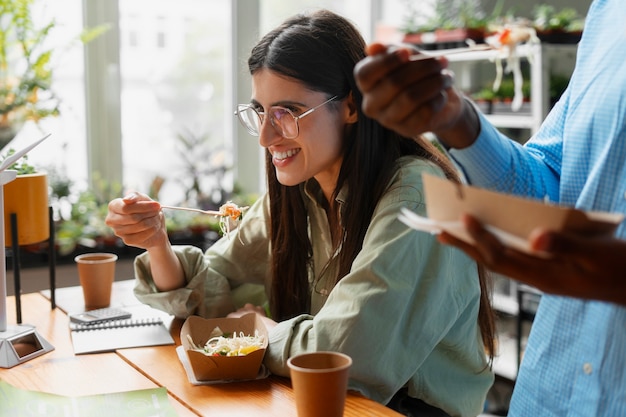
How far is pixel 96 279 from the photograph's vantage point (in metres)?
2.01

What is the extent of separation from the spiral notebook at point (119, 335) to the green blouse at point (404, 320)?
0.34 meters

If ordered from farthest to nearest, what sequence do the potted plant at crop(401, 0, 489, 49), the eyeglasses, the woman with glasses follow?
1. the potted plant at crop(401, 0, 489, 49)
2. the eyeglasses
3. the woman with glasses

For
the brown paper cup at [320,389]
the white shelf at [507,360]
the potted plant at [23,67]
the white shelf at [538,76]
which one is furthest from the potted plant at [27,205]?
the white shelf at [507,360]

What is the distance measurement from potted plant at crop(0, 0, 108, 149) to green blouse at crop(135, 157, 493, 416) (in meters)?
2.10

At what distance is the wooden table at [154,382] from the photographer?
1.35 metres

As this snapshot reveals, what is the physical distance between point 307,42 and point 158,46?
2.30 m

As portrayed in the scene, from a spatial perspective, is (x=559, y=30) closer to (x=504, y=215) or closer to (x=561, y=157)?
(x=561, y=157)

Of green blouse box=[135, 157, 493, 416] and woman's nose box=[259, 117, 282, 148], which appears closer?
green blouse box=[135, 157, 493, 416]

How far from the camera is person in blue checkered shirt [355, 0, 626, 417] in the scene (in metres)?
0.92

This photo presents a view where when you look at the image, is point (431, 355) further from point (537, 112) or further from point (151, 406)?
point (537, 112)

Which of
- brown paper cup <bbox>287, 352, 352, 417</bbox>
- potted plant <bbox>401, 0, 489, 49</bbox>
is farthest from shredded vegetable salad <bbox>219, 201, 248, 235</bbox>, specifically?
potted plant <bbox>401, 0, 489, 49</bbox>

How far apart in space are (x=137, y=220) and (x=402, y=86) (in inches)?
39.9

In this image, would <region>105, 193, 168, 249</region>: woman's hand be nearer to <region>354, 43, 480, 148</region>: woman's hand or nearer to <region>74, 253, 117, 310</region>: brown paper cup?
<region>74, 253, 117, 310</region>: brown paper cup

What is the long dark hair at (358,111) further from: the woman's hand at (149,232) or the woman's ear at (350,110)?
the woman's hand at (149,232)
